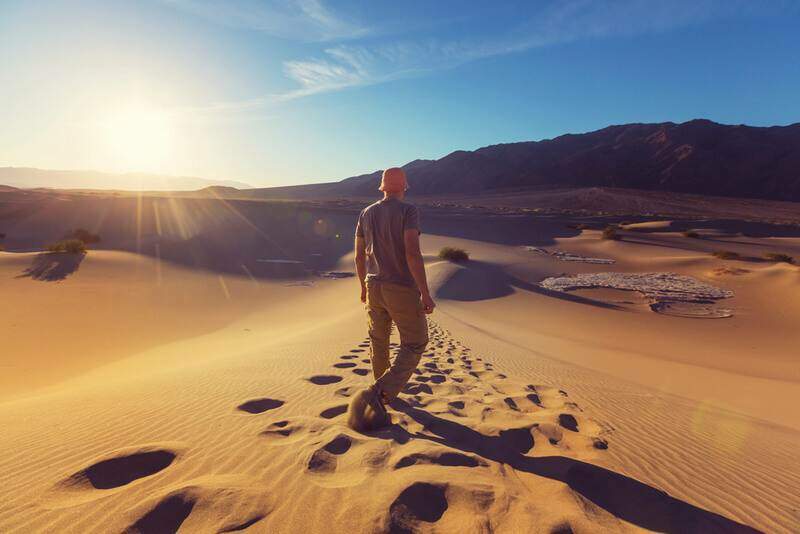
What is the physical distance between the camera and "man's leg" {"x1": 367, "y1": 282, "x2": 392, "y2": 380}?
11.1ft

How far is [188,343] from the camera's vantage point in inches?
339

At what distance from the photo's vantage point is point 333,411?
143 inches

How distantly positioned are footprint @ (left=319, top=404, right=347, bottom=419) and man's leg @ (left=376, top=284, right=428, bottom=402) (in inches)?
28.4

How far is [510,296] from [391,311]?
1126 centimetres

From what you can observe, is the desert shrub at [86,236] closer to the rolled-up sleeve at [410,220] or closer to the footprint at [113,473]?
the footprint at [113,473]

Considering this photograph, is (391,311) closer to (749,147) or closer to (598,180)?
(598,180)

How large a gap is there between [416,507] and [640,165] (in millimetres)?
109102

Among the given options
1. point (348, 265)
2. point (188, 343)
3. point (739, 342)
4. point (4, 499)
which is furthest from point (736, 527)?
point (348, 265)

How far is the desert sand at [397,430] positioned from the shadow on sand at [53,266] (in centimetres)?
329

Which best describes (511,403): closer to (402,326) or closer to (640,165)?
(402,326)

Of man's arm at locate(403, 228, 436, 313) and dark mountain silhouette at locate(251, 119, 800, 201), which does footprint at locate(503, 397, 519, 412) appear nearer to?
man's arm at locate(403, 228, 436, 313)

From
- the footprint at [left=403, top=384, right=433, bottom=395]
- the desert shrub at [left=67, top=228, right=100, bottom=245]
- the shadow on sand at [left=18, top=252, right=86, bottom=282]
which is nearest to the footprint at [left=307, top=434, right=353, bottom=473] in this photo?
the footprint at [left=403, top=384, right=433, bottom=395]

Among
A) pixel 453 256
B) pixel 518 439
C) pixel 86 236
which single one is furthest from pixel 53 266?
pixel 518 439

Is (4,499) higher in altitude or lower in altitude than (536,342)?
higher
